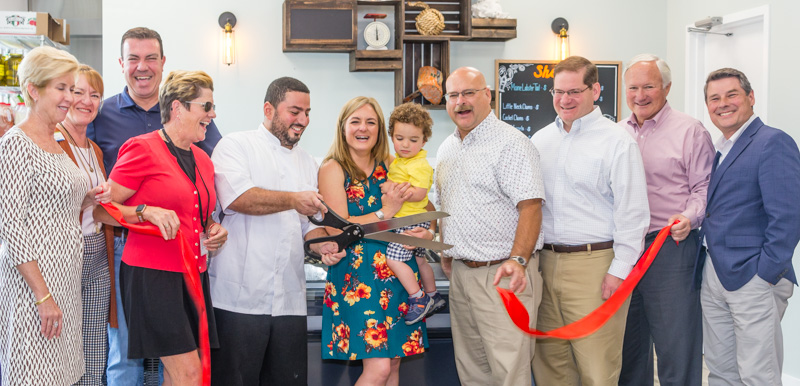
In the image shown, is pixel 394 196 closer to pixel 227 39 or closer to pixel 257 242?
pixel 257 242

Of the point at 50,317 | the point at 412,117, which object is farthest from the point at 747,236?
the point at 50,317

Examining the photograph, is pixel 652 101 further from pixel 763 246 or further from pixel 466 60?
pixel 466 60

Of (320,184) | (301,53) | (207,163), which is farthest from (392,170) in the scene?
(301,53)

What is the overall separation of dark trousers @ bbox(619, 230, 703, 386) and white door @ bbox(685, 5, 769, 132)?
186 cm

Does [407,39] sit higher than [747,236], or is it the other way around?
[407,39]

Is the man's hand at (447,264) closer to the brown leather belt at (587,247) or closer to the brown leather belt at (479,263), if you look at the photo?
the brown leather belt at (479,263)

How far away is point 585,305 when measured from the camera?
280 cm

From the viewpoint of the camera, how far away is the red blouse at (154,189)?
2.27 m

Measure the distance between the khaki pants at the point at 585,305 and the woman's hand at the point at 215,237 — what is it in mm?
1358

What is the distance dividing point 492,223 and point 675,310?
0.99 metres

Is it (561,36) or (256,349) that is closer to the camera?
(256,349)

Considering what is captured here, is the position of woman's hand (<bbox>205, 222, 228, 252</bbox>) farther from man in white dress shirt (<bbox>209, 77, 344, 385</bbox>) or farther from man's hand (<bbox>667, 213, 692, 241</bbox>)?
man's hand (<bbox>667, 213, 692, 241</bbox>)

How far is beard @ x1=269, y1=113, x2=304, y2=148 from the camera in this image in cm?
269

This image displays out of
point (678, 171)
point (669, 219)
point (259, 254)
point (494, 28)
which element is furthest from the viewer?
point (494, 28)
